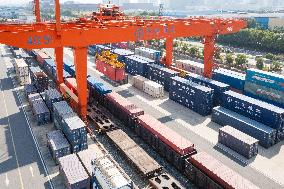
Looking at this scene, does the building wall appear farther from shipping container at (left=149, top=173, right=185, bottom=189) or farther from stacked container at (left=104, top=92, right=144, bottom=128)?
shipping container at (left=149, top=173, right=185, bottom=189)

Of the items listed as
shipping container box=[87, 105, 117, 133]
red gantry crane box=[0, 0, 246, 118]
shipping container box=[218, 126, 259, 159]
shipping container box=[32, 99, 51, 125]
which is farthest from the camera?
shipping container box=[32, 99, 51, 125]

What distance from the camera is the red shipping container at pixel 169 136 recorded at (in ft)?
92.4

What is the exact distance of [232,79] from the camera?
4703cm

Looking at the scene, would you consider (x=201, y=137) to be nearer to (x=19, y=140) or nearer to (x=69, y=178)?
(x=69, y=178)

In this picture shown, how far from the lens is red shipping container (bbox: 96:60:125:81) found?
2241 inches

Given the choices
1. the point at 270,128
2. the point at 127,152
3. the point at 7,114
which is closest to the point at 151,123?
the point at 127,152

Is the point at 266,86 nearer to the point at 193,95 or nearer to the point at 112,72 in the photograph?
the point at 193,95

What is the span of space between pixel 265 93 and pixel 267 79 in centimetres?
214

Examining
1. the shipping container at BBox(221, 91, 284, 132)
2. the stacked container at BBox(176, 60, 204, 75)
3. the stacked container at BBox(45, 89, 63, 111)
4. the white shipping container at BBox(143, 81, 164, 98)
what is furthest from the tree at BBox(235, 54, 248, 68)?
the stacked container at BBox(45, 89, 63, 111)

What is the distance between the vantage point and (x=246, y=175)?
2856 cm

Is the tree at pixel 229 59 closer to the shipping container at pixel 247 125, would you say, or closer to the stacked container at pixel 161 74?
the stacked container at pixel 161 74

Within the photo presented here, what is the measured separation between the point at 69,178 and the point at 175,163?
10.8 meters

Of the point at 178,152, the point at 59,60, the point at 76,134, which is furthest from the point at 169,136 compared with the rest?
the point at 59,60

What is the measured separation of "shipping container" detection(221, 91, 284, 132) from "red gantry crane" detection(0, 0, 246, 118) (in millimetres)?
13830
